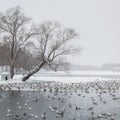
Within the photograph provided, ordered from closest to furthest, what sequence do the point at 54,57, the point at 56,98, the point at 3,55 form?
the point at 56,98 → the point at 54,57 → the point at 3,55

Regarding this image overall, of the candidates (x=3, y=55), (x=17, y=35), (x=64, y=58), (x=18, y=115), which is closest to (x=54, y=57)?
(x=64, y=58)

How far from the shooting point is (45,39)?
53.8m

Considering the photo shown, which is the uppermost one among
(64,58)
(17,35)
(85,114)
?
(17,35)

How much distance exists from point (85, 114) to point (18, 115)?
4.31m

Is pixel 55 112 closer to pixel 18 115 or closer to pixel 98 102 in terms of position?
pixel 18 115

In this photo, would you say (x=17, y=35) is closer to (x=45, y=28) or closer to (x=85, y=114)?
(x=45, y=28)

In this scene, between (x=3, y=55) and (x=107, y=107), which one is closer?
(x=107, y=107)

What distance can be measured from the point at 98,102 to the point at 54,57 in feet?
82.7

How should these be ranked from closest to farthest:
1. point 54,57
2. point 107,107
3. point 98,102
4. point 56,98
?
point 107,107 → point 98,102 → point 56,98 → point 54,57

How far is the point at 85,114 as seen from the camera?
22.7 m

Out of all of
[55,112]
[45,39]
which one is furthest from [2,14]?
[55,112]

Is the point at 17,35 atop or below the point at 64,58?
atop

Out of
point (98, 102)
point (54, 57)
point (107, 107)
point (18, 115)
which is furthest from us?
point (54, 57)

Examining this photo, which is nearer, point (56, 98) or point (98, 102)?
point (98, 102)
